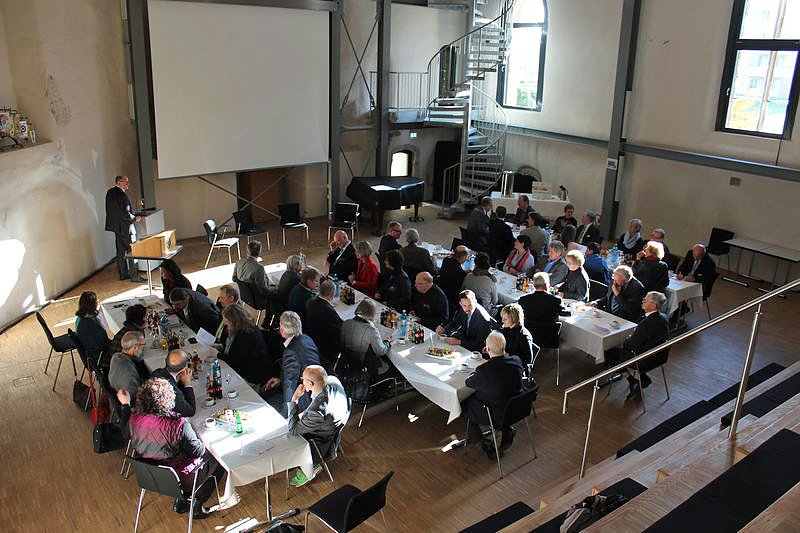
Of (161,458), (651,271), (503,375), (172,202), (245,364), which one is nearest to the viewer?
(161,458)

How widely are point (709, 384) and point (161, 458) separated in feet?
20.2

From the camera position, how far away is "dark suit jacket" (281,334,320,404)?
595 centimetres

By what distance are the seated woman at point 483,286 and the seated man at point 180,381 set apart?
360 cm

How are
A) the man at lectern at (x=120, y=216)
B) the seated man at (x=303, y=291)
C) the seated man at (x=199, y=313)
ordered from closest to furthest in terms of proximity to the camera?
the seated man at (x=199, y=313) < the seated man at (x=303, y=291) < the man at lectern at (x=120, y=216)

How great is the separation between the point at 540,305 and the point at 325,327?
2.41 metres

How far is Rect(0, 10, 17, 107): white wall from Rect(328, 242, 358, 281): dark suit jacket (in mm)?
5044

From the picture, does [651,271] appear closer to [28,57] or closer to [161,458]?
[161,458]

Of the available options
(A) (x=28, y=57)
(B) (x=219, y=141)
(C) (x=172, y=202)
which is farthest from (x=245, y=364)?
(C) (x=172, y=202)

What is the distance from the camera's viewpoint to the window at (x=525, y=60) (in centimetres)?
1518

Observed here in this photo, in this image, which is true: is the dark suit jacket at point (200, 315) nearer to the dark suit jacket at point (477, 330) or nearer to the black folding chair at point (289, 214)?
the dark suit jacket at point (477, 330)

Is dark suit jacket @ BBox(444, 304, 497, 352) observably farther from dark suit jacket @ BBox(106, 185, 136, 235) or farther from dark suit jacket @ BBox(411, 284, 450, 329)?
dark suit jacket @ BBox(106, 185, 136, 235)

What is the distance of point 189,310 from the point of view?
7.37 meters

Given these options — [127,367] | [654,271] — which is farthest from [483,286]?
[127,367]

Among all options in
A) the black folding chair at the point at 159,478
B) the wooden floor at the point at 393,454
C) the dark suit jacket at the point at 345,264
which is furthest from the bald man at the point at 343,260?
the black folding chair at the point at 159,478
